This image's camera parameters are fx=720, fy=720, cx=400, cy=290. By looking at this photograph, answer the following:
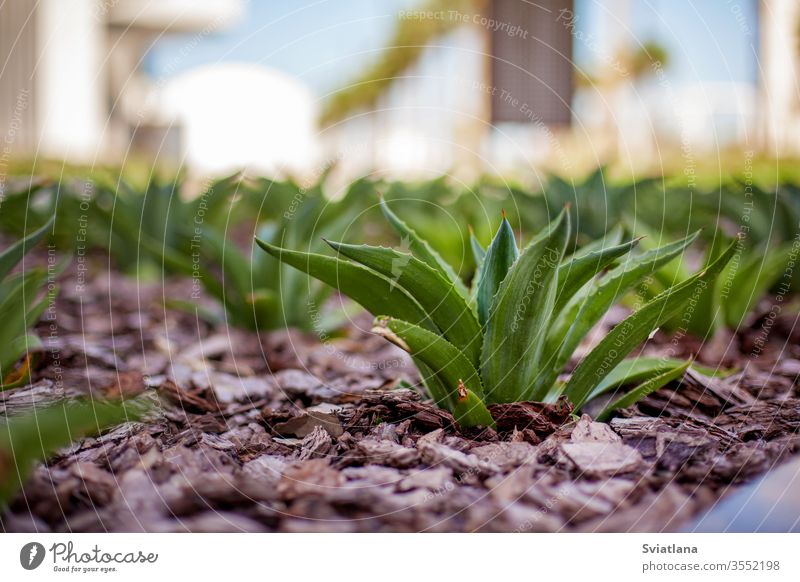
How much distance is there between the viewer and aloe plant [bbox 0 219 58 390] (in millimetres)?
1550

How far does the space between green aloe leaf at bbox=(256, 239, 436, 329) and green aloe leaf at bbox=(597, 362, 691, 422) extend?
0.40m

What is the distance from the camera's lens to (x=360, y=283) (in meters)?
1.31

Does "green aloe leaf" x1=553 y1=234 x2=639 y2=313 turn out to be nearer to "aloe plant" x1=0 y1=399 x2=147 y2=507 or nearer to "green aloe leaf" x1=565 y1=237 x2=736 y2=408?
"green aloe leaf" x1=565 y1=237 x2=736 y2=408

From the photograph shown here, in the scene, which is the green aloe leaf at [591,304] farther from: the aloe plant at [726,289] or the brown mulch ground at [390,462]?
the aloe plant at [726,289]

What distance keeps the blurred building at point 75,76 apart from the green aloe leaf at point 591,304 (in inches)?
45.4

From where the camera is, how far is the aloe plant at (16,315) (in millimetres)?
1550

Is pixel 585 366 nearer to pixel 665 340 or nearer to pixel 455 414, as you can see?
pixel 455 414

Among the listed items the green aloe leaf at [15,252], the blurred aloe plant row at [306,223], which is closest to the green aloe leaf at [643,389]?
the blurred aloe plant row at [306,223]

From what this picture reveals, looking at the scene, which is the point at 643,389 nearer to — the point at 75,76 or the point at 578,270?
the point at 578,270

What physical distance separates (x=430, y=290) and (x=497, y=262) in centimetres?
14

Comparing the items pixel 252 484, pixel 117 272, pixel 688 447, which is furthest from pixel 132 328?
pixel 688 447

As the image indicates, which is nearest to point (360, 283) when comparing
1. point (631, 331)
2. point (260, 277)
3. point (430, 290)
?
point (430, 290)

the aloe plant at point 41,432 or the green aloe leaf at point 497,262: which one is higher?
the green aloe leaf at point 497,262
